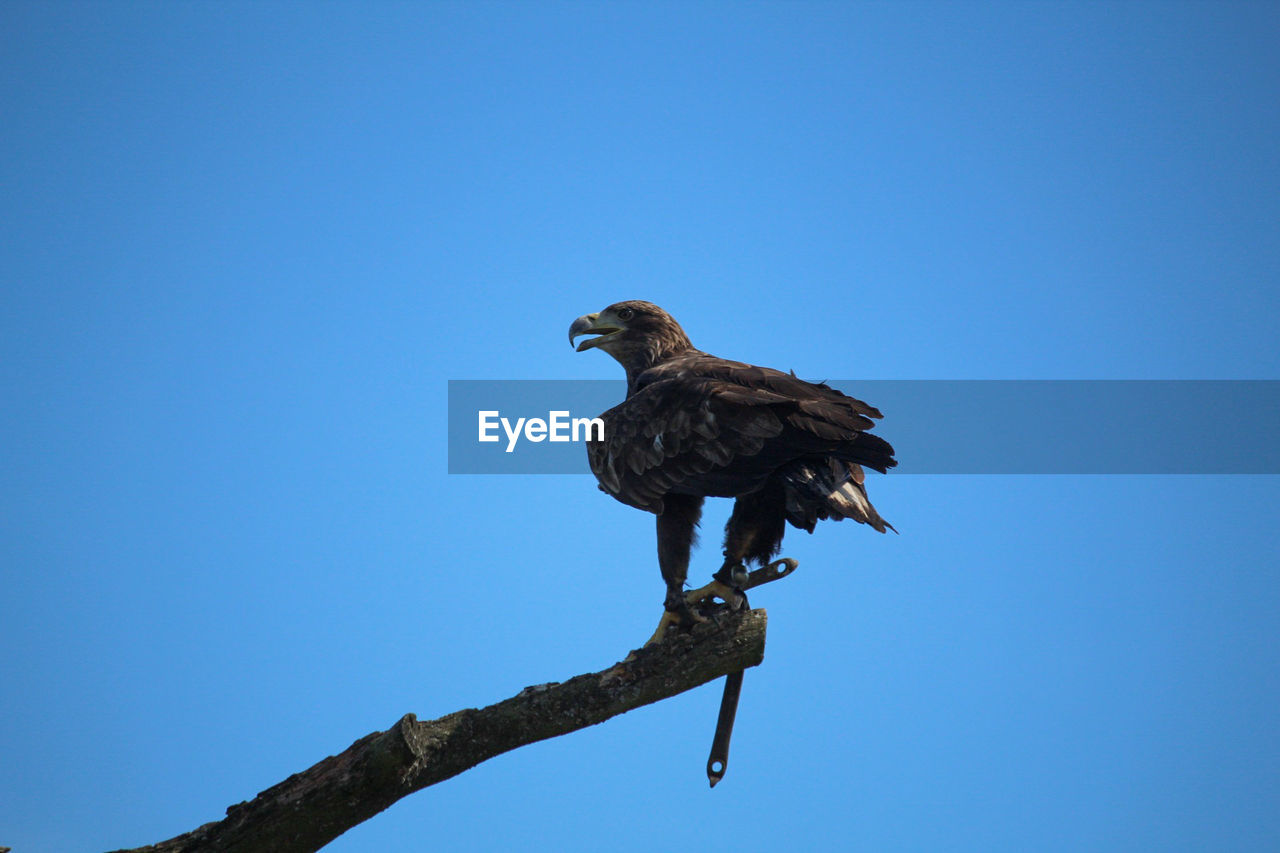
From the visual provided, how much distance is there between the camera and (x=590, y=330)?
744 centimetres

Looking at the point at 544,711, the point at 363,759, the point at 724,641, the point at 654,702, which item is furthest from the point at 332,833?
the point at 724,641

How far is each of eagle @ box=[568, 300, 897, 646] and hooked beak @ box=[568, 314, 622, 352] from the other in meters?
0.86

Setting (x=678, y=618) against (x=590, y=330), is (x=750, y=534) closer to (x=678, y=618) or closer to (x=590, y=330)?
(x=678, y=618)

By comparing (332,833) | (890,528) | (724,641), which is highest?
(890,528)

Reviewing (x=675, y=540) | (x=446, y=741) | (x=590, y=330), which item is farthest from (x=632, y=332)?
(x=446, y=741)

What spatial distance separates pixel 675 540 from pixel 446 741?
2127 mm

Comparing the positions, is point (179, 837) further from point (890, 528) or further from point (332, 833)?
point (890, 528)

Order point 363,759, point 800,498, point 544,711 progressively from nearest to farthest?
point 363,759
point 544,711
point 800,498

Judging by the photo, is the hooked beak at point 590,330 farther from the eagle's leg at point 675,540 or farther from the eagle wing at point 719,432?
the eagle's leg at point 675,540

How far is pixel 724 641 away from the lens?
4.86m

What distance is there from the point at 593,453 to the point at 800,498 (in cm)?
147

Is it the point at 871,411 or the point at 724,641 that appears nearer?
the point at 724,641

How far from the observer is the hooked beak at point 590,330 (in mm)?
7402

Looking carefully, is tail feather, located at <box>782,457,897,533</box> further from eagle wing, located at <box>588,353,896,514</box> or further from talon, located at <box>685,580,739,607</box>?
talon, located at <box>685,580,739,607</box>
